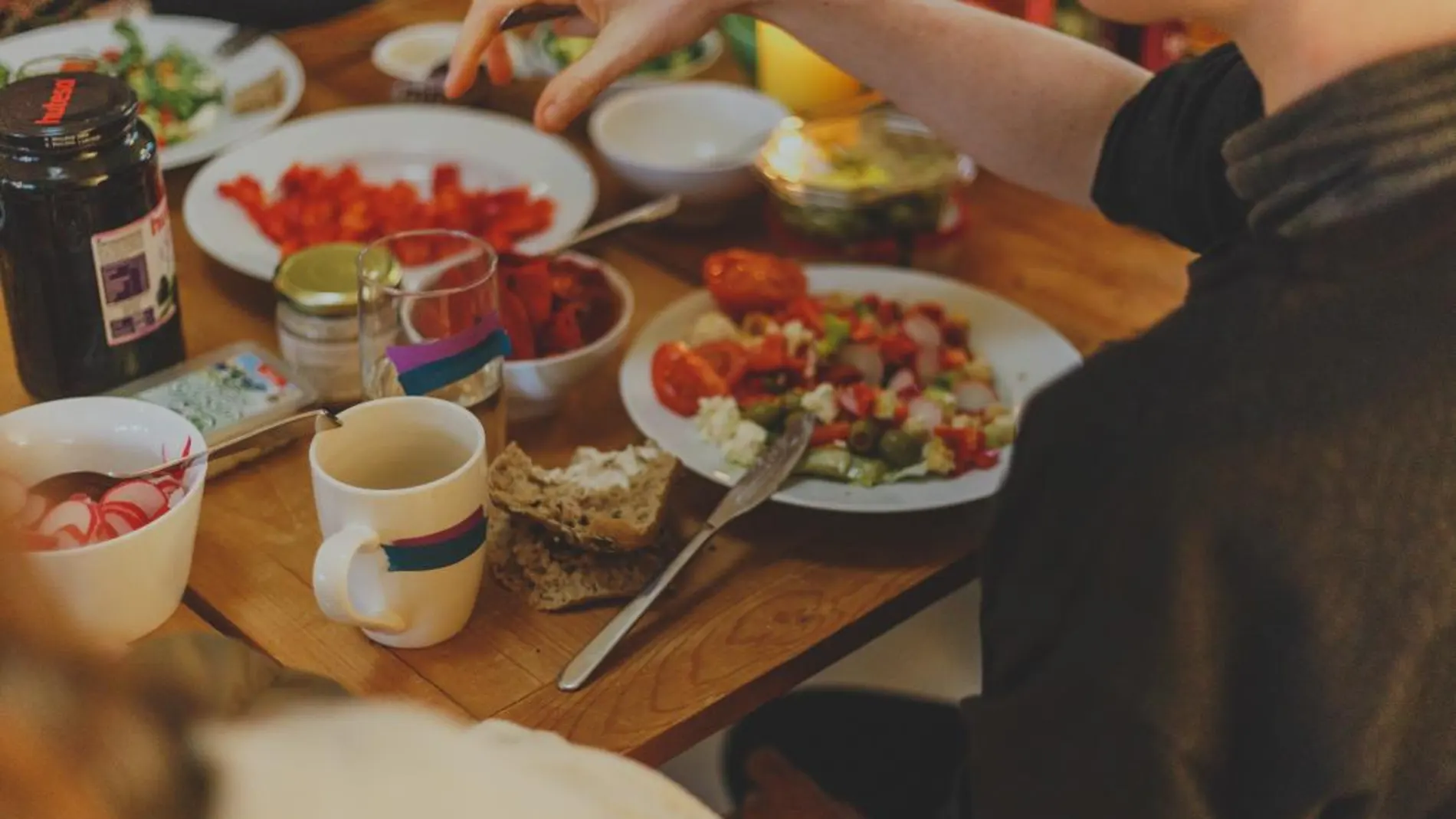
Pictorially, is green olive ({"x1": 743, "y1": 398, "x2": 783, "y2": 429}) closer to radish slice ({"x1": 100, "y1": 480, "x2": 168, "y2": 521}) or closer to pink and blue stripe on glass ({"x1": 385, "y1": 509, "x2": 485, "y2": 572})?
pink and blue stripe on glass ({"x1": 385, "y1": 509, "x2": 485, "y2": 572})

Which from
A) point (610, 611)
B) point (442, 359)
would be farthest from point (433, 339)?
point (610, 611)

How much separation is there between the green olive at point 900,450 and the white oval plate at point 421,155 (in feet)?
1.40

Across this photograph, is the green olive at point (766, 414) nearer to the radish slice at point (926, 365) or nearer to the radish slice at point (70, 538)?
the radish slice at point (926, 365)

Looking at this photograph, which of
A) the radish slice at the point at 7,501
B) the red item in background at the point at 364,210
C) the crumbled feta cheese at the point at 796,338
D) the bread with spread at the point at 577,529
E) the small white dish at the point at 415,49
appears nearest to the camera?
the radish slice at the point at 7,501

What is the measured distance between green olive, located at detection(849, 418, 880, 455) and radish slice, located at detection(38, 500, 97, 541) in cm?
51

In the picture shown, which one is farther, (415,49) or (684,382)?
(415,49)

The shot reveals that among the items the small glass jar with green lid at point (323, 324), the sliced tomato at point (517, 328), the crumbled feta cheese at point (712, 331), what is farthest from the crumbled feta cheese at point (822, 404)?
the small glass jar with green lid at point (323, 324)

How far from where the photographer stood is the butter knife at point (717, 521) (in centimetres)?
92

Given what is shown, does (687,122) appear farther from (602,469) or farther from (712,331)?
(602,469)

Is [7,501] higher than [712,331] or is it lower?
higher

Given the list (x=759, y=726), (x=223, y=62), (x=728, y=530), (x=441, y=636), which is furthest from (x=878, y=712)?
(x=223, y=62)

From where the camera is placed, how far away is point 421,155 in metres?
1.53

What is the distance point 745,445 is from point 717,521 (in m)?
0.09

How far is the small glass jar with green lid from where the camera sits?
1138 mm
